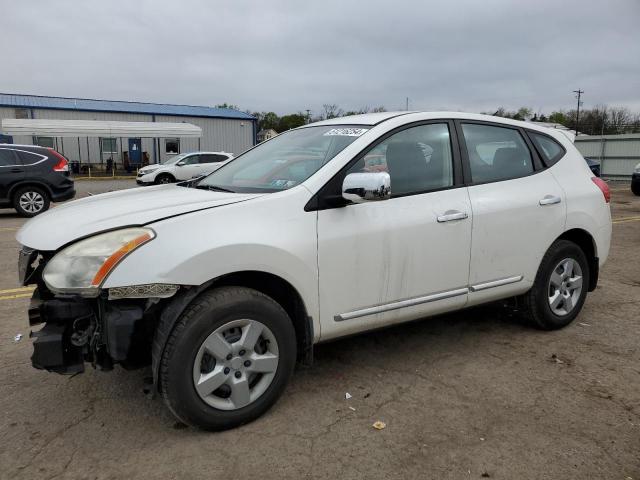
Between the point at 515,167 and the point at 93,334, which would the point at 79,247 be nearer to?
the point at 93,334

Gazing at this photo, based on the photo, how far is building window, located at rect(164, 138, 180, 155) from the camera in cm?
3784

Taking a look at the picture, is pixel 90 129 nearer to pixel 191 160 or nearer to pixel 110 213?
pixel 191 160

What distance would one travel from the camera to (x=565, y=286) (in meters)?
4.26

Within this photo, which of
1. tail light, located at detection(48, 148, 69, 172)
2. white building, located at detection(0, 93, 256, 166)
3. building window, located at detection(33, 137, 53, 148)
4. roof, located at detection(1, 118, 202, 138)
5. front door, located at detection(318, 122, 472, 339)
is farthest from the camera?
white building, located at detection(0, 93, 256, 166)

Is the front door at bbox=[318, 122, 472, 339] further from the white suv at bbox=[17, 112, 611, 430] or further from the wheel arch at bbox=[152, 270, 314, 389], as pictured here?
the wheel arch at bbox=[152, 270, 314, 389]

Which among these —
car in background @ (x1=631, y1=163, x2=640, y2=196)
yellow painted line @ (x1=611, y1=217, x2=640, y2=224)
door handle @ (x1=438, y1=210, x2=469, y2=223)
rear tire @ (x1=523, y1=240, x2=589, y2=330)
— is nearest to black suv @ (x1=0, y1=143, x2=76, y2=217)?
door handle @ (x1=438, y1=210, x2=469, y2=223)

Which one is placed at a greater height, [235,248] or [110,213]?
[110,213]

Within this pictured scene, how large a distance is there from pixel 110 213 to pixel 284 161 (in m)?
1.18

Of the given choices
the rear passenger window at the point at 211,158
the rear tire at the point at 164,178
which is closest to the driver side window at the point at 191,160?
the rear passenger window at the point at 211,158

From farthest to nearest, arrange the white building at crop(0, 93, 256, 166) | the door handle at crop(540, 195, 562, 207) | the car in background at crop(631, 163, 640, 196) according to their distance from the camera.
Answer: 1. the white building at crop(0, 93, 256, 166)
2. the car in background at crop(631, 163, 640, 196)
3. the door handle at crop(540, 195, 562, 207)

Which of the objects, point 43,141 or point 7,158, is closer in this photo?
point 7,158

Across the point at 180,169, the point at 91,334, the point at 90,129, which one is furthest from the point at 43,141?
the point at 91,334

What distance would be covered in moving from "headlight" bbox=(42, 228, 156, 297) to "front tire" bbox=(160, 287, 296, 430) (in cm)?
42

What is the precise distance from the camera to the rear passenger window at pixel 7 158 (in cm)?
1154
